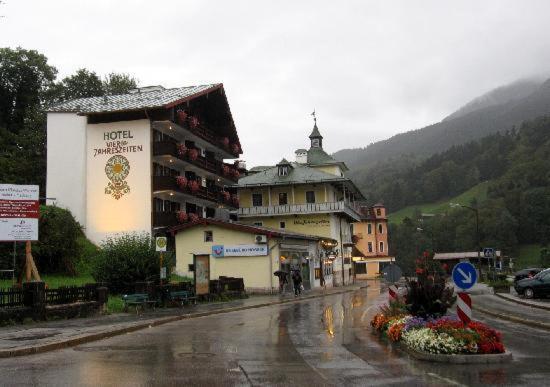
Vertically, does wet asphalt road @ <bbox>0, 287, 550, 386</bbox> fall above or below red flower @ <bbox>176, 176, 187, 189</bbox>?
below

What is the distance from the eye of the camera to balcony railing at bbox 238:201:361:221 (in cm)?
6009

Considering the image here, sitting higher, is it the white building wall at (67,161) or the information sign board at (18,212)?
the white building wall at (67,161)

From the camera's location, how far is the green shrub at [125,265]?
93.1ft

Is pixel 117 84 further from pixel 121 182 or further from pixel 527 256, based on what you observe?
pixel 527 256

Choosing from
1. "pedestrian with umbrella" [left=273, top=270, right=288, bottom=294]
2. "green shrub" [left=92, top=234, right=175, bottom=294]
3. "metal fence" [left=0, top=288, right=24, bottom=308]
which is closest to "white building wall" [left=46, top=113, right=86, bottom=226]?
"pedestrian with umbrella" [left=273, top=270, right=288, bottom=294]

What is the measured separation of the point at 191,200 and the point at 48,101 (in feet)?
78.4

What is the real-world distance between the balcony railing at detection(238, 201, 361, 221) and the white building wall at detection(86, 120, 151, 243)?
1975cm

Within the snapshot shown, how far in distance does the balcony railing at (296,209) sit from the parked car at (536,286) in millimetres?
27665

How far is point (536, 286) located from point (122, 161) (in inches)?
1155

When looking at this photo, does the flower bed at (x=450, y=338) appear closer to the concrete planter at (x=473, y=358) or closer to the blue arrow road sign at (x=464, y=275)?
the concrete planter at (x=473, y=358)

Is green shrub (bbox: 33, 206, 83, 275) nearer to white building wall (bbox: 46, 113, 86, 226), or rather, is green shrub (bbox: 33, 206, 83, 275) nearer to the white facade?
the white facade

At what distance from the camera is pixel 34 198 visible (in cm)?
2119

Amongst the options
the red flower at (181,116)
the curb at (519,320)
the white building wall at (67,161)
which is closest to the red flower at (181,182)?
the red flower at (181,116)

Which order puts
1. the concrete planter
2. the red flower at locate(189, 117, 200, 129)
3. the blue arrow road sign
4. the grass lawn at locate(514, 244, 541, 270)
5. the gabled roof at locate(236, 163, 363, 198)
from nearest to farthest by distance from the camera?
1. the concrete planter
2. the blue arrow road sign
3. the red flower at locate(189, 117, 200, 129)
4. the gabled roof at locate(236, 163, 363, 198)
5. the grass lawn at locate(514, 244, 541, 270)
